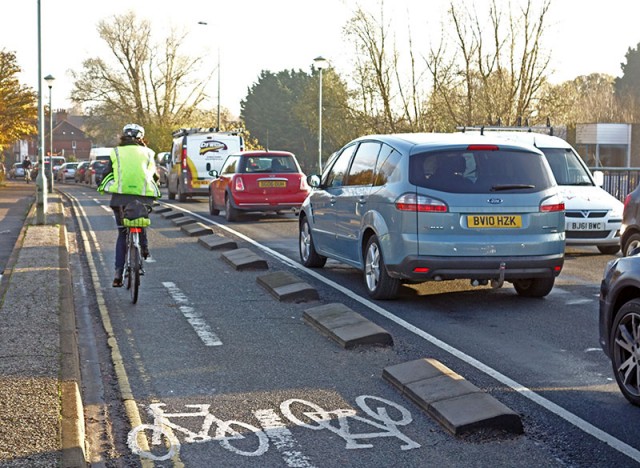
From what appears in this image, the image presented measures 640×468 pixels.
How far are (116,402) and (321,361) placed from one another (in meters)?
1.74

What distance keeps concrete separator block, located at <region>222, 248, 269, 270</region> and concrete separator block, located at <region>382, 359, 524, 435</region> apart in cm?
642

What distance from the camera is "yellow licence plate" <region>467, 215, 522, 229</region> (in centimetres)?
952

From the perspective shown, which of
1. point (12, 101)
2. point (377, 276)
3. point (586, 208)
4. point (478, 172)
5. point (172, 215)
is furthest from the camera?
point (12, 101)

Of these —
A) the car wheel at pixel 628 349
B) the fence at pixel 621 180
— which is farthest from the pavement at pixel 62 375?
the fence at pixel 621 180

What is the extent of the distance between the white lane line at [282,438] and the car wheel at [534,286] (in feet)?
16.7

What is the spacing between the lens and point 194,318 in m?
9.44

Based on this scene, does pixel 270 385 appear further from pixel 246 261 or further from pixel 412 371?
pixel 246 261

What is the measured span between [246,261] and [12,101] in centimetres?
3736

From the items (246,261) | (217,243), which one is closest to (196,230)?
(217,243)

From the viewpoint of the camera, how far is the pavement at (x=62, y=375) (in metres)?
5.18

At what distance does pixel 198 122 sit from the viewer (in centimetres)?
7275

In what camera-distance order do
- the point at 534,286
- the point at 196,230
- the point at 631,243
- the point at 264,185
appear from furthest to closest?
1. the point at 264,185
2. the point at 196,230
3. the point at 631,243
4. the point at 534,286

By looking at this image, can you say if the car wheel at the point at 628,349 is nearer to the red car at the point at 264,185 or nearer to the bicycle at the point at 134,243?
the bicycle at the point at 134,243

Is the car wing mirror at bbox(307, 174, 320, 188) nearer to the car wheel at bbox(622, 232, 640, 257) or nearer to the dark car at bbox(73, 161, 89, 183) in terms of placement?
the car wheel at bbox(622, 232, 640, 257)
